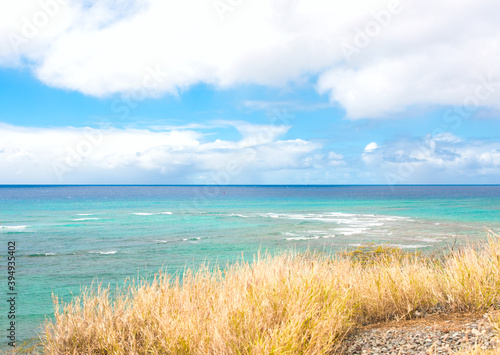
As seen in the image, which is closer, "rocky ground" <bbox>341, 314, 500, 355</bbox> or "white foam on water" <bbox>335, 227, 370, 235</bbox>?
"rocky ground" <bbox>341, 314, 500, 355</bbox>

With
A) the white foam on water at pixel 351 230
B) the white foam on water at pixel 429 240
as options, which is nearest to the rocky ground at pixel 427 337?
the white foam on water at pixel 429 240

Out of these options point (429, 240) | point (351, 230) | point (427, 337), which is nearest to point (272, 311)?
point (427, 337)

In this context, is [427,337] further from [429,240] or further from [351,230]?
[351,230]

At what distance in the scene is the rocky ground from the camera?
4.94 m

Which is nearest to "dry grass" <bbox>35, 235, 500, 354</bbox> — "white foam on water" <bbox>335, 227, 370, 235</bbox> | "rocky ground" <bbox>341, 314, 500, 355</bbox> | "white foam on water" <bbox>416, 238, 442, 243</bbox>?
"rocky ground" <bbox>341, 314, 500, 355</bbox>

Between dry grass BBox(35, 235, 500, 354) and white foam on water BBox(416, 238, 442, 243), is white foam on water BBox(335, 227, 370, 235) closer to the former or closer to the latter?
white foam on water BBox(416, 238, 442, 243)

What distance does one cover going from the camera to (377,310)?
6.77m

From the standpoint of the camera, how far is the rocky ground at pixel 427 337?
4.94 meters

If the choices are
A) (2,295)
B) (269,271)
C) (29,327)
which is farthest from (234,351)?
(2,295)

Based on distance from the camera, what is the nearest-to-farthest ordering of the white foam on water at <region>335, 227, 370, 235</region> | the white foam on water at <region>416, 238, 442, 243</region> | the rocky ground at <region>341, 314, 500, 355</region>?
the rocky ground at <region>341, 314, 500, 355</region> → the white foam on water at <region>416, 238, 442, 243</region> → the white foam on water at <region>335, 227, 370, 235</region>

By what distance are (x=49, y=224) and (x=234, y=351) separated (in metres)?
40.4

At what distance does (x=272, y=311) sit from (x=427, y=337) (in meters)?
2.28

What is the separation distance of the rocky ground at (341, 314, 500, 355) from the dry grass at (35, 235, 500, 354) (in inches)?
11.7

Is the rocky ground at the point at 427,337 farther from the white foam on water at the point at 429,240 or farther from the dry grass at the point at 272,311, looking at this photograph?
the white foam on water at the point at 429,240
